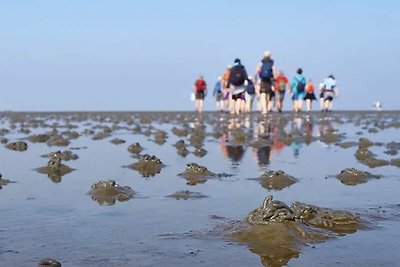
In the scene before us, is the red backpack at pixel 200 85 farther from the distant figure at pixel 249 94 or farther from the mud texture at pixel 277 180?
the mud texture at pixel 277 180

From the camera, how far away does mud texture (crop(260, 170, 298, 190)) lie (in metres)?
7.27

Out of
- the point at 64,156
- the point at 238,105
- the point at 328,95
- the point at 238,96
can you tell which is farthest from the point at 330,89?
the point at 64,156

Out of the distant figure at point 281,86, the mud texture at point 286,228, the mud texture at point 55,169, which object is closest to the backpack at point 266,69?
the distant figure at point 281,86

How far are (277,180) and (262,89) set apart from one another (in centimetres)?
1750

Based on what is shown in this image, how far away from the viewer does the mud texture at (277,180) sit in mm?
7270

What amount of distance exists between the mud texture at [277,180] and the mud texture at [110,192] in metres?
1.63

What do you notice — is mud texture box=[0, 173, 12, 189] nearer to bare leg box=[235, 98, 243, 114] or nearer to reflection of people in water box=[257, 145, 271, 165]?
reflection of people in water box=[257, 145, 271, 165]

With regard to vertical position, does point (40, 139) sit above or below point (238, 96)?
below

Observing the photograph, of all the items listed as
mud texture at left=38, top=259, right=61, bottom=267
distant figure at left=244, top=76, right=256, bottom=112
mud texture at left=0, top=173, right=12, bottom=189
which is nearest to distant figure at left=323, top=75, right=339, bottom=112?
distant figure at left=244, top=76, right=256, bottom=112

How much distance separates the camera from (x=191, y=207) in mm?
5863

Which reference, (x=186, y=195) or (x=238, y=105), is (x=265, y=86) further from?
(x=186, y=195)

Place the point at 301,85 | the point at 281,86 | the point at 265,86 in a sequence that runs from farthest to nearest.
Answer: the point at 281,86
the point at 301,85
the point at 265,86

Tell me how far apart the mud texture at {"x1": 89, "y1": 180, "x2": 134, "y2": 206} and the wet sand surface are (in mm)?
14

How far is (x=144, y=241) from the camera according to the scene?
14.9ft
